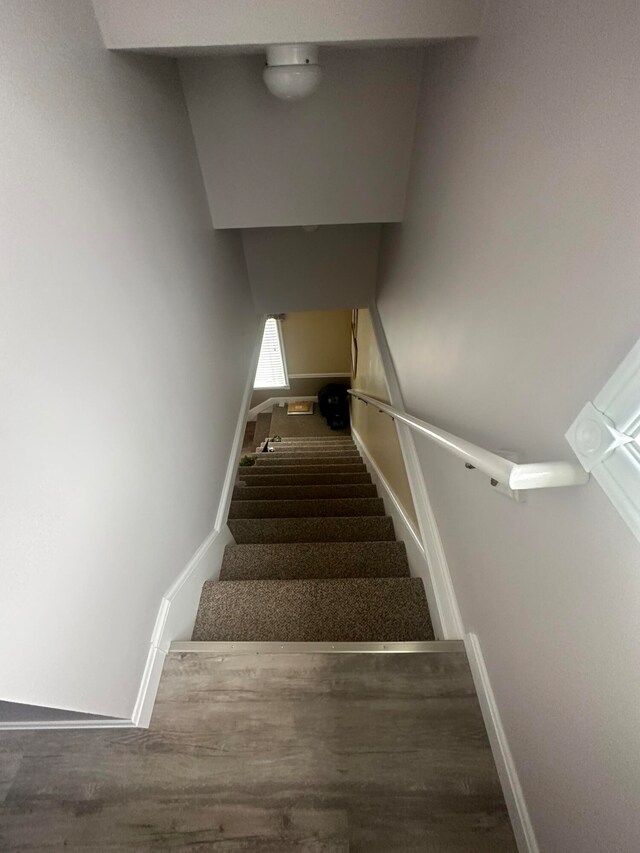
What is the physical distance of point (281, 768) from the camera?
102cm

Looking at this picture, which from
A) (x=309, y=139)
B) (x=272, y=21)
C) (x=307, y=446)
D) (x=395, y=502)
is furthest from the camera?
(x=307, y=446)

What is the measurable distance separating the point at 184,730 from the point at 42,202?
4.52 ft

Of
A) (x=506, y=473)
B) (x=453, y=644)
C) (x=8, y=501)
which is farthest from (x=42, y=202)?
(x=453, y=644)

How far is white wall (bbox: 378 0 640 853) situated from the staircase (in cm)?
38

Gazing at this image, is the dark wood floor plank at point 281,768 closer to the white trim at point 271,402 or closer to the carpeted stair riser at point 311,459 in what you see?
the carpeted stair riser at point 311,459

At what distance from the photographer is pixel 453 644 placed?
1204mm

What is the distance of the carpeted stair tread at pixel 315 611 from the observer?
1.43 m

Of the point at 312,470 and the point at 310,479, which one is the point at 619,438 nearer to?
the point at 310,479

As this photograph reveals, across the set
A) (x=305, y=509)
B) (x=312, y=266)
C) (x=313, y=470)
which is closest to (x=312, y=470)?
(x=313, y=470)

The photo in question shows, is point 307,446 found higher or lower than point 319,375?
lower

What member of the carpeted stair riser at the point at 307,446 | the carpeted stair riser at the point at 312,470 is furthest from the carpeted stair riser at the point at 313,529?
the carpeted stair riser at the point at 307,446

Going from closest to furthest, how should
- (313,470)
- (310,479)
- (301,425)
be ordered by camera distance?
(310,479) → (313,470) → (301,425)

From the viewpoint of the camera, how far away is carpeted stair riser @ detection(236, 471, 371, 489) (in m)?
3.31

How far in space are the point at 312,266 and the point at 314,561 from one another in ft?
7.99
